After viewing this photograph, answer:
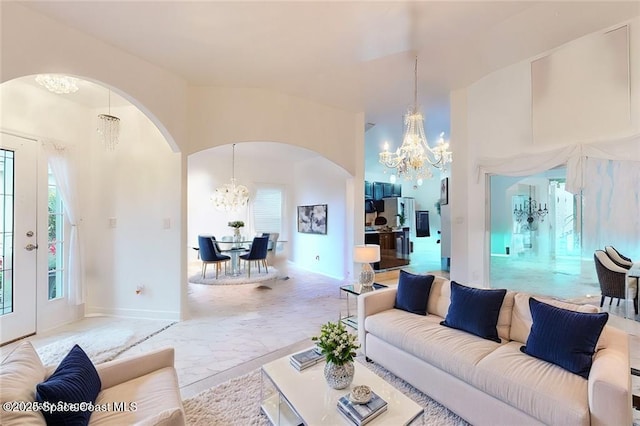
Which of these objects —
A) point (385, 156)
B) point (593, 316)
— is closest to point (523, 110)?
point (385, 156)

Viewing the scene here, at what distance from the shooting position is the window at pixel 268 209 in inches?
332

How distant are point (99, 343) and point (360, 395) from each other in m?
3.15

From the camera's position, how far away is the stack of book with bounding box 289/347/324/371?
204 cm

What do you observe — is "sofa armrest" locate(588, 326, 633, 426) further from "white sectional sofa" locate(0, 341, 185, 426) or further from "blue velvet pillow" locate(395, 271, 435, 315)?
"white sectional sofa" locate(0, 341, 185, 426)

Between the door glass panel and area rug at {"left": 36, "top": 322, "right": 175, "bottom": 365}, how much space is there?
0.72m

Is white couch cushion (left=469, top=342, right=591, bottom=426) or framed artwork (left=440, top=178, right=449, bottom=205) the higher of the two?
framed artwork (left=440, top=178, right=449, bottom=205)

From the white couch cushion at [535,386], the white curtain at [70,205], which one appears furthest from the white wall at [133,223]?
the white couch cushion at [535,386]

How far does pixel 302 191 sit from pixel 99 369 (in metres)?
6.66

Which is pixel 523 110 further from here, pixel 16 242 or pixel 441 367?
pixel 16 242

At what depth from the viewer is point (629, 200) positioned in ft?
10.0

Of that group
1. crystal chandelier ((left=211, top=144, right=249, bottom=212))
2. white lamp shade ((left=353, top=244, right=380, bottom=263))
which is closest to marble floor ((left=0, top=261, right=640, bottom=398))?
white lamp shade ((left=353, top=244, right=380, bottom=263))

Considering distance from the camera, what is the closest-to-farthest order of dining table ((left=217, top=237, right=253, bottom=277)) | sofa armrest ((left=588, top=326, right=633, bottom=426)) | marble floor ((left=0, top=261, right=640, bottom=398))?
sofa armrest ((left=588, top=326, right=633, bottom=426))
marble floor ((left=0, top=261, right=640, bottom=398))
dining table ((left=217, top=237, right=253, bottom=277))

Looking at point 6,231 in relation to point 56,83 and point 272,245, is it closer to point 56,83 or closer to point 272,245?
point 56,83

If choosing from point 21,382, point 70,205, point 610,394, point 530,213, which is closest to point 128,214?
point 70,205
